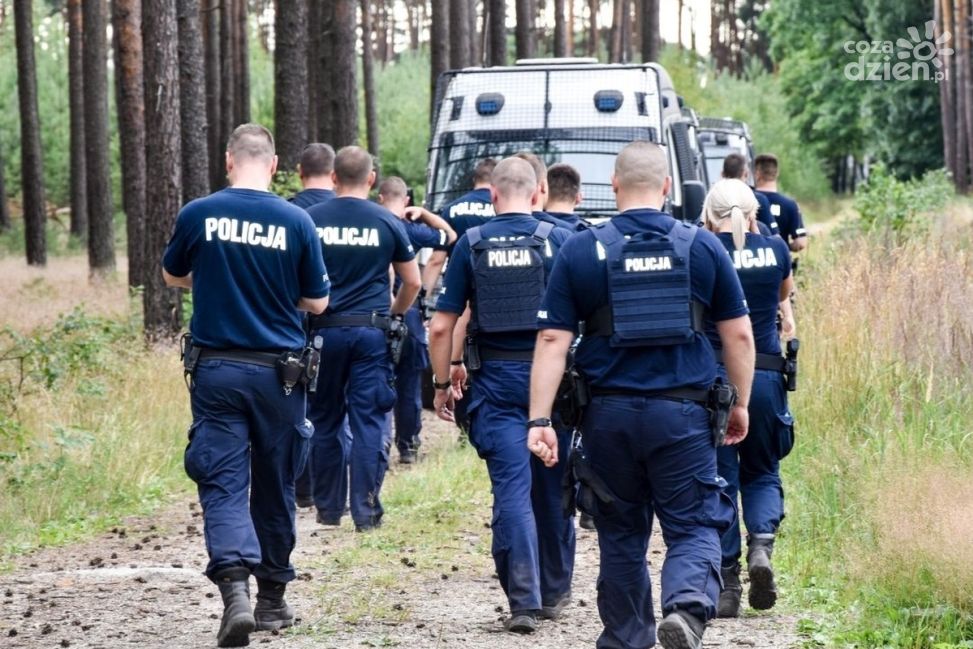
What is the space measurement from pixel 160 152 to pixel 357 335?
23.5 ft

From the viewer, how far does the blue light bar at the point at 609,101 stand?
13844 mm

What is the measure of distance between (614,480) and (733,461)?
135 cm

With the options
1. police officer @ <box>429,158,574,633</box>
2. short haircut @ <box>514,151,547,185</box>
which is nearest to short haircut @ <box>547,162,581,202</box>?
short haircut @ <box>514,151,547,185</box>

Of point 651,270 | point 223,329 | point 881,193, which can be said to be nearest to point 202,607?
point 223,329

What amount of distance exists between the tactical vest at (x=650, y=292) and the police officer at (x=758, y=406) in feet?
4.07

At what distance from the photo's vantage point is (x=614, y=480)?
5.47m

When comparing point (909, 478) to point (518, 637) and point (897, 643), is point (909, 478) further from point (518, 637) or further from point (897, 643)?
point (518, 637)

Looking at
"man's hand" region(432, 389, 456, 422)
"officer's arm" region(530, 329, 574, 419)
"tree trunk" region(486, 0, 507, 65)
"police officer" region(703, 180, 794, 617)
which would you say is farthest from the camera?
"tree trunk" region(486, 0, 507, 65)

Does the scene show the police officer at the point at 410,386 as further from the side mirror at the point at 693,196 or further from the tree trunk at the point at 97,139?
the tree trunk at the point at 97,139

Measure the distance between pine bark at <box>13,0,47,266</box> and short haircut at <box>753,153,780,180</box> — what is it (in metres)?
20.4

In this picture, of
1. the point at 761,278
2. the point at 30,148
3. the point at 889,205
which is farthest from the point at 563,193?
the point at 30,148

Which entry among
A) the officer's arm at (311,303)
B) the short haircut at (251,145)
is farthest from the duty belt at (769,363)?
the short haircut at (251,145)

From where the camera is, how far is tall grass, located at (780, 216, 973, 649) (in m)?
6.17

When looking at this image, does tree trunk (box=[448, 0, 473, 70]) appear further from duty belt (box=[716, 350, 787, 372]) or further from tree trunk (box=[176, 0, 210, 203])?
duty belt (box=[716, 350, 787, 372])
